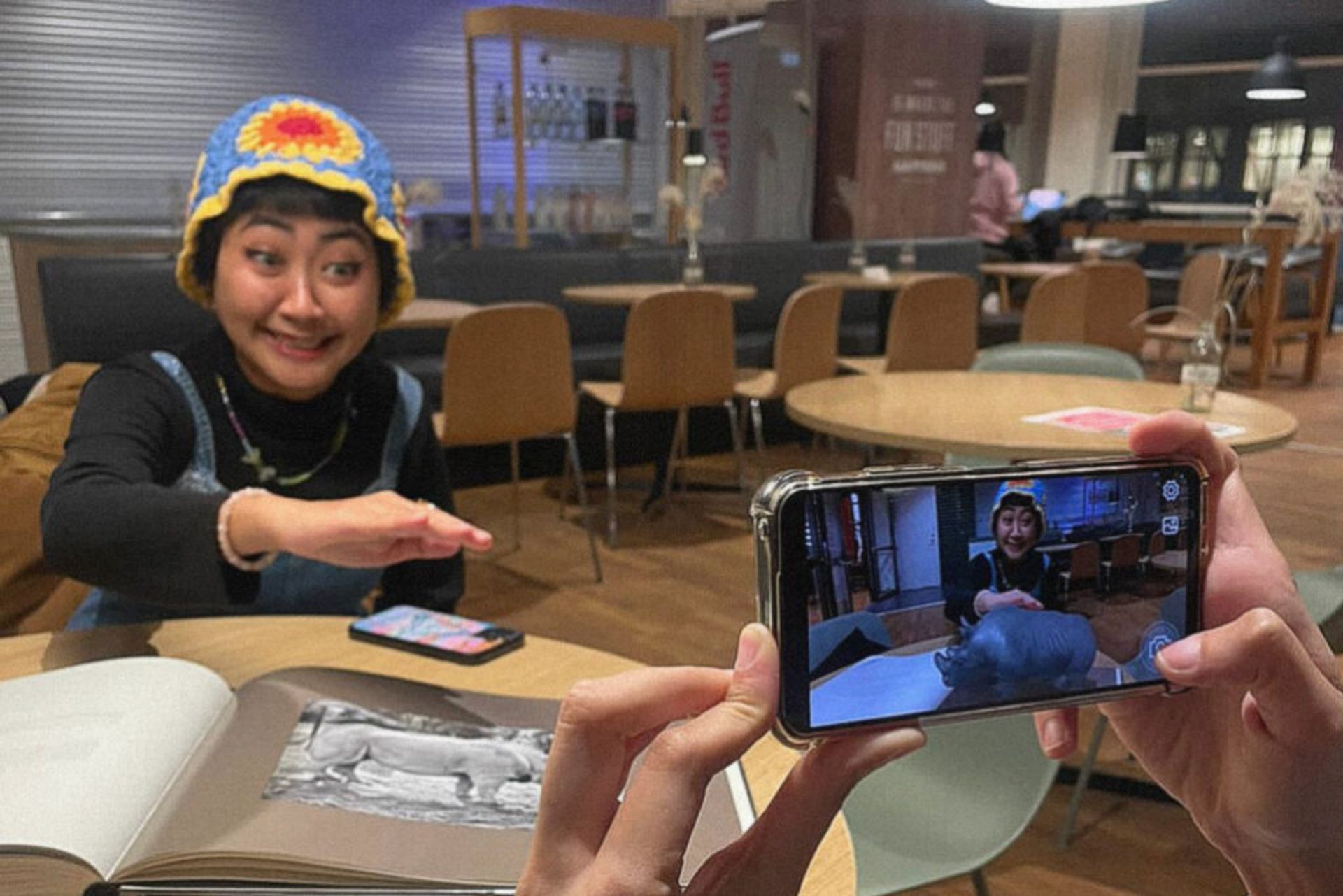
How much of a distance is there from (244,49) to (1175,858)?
597 cm

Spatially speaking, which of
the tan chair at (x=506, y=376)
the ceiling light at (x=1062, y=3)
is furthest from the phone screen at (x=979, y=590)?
the tan chair at (x=506, y=376)

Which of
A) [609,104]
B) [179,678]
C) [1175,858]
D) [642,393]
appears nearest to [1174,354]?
[642,393]

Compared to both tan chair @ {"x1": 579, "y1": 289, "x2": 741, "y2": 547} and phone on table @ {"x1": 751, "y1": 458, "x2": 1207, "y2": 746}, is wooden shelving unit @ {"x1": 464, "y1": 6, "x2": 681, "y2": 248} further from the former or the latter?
phone on table @ {"x1": 751, "y1": 458, "x2": 1207, "y2": 746}

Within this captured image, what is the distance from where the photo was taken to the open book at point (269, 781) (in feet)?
1.89

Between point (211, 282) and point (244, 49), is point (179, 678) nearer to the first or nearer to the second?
point (211, 282)

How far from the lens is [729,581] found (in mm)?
3262

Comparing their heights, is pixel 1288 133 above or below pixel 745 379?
above

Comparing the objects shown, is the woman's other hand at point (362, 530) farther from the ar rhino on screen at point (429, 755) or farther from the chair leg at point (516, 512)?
the chair leg at point (516, 512)

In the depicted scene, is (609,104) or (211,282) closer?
(211,282)

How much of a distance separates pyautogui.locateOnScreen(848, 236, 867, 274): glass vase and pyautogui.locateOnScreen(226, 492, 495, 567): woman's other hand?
186 inches

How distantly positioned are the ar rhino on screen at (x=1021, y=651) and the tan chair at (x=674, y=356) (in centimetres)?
300

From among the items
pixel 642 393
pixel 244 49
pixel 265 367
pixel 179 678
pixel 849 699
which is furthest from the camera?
pixel 244 49

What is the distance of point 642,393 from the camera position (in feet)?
11.8

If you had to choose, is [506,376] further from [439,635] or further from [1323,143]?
[1323,143]
